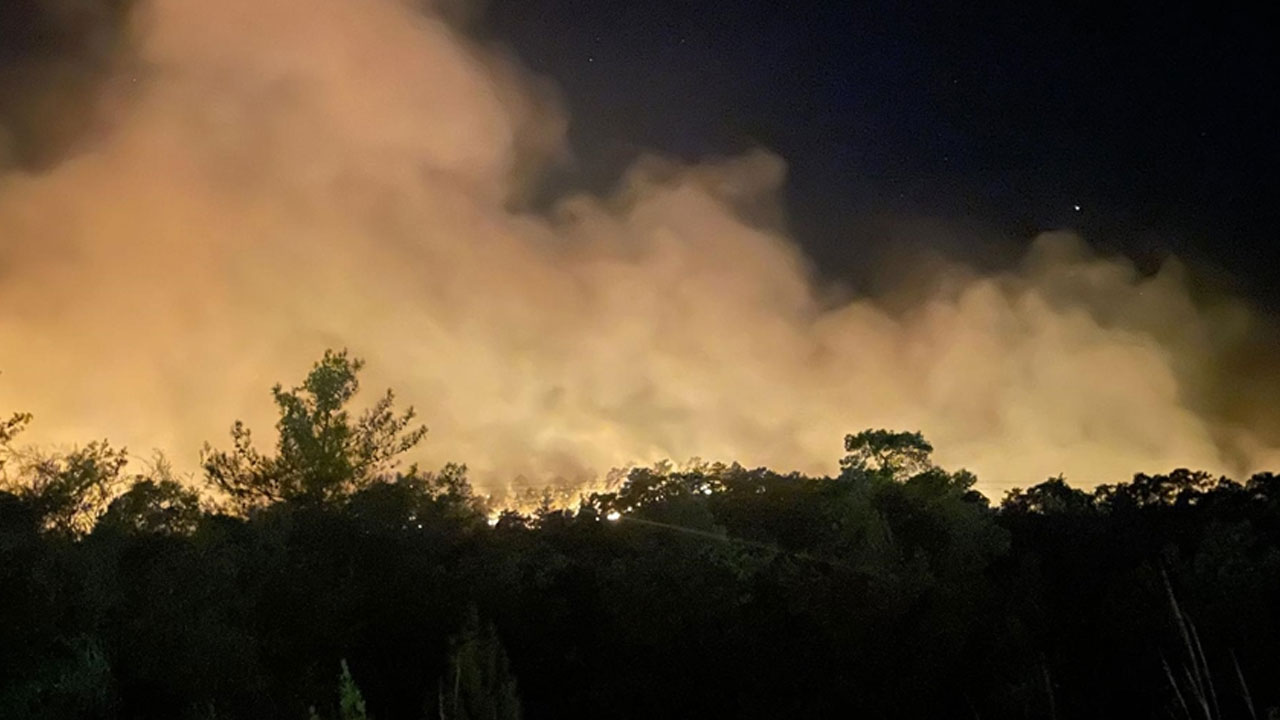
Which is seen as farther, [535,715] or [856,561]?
[856,561]

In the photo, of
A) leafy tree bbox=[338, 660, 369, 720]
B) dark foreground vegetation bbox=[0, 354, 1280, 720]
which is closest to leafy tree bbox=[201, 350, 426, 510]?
dark foreground vegetation bbox=[0, 354, 1280, 720]

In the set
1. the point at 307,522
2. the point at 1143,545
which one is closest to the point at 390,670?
the point at 307,522

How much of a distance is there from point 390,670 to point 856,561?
15096mm

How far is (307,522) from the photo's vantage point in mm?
31141

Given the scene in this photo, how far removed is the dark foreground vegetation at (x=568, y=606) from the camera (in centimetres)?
2395

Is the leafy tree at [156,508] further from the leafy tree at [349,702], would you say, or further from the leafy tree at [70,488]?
the leafy tree at [349,702]

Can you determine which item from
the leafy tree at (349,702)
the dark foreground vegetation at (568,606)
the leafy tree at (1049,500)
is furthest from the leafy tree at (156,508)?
the leafy tree at (1049,500)

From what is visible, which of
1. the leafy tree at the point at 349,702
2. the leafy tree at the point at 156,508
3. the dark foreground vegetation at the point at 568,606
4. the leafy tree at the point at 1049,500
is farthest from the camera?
the leafy tree at the point at 1049,500

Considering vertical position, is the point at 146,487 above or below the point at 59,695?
above

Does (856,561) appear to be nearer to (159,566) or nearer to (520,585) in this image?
(520,585)

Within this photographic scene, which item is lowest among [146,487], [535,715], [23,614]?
[535,715]

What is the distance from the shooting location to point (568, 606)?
3081 cm

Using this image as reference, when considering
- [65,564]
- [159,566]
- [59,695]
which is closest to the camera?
[59,695]

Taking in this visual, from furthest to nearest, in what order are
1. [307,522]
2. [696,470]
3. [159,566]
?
[696,470]
[307,522]
[159,566]
